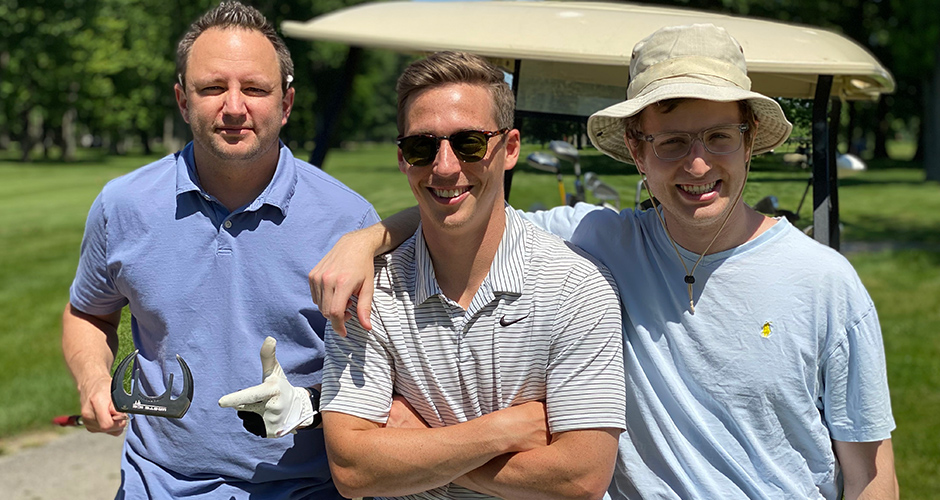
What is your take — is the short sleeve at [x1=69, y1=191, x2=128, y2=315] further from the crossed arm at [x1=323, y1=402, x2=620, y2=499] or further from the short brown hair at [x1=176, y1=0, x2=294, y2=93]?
the crossed arm at [x1=323, y1=402, x2=620, y2=499]

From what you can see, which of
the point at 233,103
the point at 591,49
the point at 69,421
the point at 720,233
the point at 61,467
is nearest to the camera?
the point at 720,233

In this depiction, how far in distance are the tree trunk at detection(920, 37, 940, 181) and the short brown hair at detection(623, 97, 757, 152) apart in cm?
1992

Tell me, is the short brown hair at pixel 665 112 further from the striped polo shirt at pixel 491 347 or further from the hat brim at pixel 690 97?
the striped polo shirt at pixel 491 347

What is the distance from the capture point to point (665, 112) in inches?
82.4

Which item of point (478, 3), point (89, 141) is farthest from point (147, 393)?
point (89, 141)

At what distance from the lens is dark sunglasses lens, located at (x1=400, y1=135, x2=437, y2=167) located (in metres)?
1.99

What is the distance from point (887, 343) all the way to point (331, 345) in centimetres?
607

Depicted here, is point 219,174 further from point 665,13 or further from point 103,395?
point 665,13

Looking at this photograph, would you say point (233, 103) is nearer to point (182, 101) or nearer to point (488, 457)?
point (182, 101)

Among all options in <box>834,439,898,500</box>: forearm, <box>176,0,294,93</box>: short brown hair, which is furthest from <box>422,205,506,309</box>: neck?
<box>834,439,898,500</box>: forearm

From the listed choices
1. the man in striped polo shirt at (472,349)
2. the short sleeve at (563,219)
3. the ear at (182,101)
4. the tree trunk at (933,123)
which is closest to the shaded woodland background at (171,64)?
the tree trunk at (933,123)

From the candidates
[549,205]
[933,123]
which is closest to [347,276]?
[549,205]

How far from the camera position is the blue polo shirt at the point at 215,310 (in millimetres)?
2316

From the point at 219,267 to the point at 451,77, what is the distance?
2.83 feet
